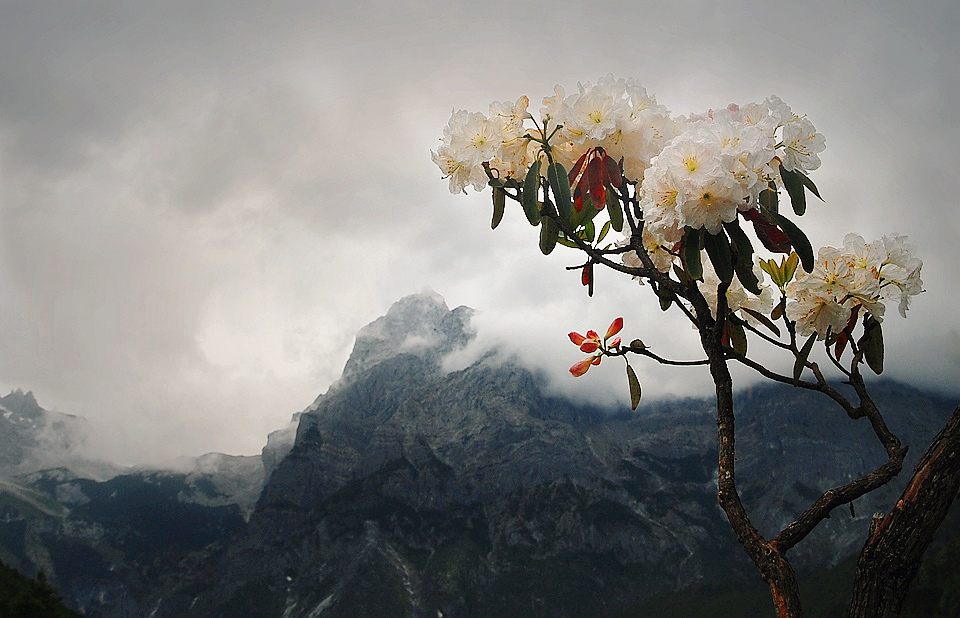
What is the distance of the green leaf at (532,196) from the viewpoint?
7.50 ft

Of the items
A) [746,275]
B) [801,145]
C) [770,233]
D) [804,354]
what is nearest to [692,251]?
[746,275]

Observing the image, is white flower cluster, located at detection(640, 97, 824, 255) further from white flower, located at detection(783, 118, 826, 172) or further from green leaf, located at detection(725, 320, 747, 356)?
green leaf, located at detection(725, 320, 747, 356)

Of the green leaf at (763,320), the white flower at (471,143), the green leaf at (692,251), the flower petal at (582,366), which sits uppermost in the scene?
the white flower at (471,143)

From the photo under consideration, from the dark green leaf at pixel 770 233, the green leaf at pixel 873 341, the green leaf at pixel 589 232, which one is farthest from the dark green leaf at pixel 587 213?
the green leaf at pixel 873 341

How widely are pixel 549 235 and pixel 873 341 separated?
1.30 metres

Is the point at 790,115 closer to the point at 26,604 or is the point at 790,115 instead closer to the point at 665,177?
the point at 665,177

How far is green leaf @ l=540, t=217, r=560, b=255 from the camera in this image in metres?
2.51

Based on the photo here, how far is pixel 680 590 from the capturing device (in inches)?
7328

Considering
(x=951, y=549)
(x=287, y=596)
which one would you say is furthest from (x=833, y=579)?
(x=287, y=596)

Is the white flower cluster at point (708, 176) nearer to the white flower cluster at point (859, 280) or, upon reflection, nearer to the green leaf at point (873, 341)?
the white flower cluster at point (859, 280)

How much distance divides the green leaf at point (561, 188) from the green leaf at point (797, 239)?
700 mm

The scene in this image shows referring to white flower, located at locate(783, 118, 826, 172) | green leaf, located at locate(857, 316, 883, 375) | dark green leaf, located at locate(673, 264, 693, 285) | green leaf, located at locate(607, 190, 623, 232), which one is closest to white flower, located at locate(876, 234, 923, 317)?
green leaf, located at locate(857, 316, 883, 375)

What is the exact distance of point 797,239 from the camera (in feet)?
6.83

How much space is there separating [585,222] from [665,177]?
0.68 m
